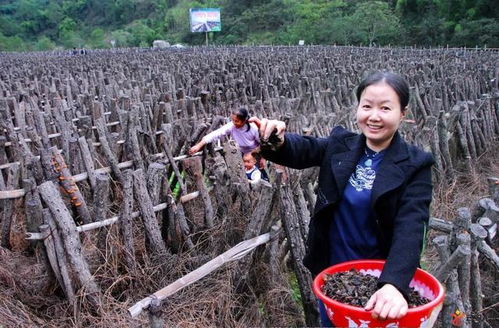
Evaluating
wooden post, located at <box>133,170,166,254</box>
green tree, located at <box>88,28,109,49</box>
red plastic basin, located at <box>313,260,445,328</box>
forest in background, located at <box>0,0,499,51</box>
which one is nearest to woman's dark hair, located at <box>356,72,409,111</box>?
red plastic basin, located at <box>313,260,445,328</box>

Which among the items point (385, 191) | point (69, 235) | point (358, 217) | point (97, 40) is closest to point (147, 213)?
point (69, 235)

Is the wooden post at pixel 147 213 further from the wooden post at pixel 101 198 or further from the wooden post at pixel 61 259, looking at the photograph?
the wooden post at pixel 61 259

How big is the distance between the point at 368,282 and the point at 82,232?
1734 mm

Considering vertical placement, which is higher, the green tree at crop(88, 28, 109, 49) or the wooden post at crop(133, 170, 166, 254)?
the green tree at crop(88, 28, 109, 49)

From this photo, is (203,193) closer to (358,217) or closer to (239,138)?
(239,138)

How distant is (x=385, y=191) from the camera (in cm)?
146

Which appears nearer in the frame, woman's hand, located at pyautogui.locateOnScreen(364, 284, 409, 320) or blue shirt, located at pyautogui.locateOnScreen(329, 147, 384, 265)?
woman's hand, located at pyautogui.locateOnScreen(364, 284, 409, 320)

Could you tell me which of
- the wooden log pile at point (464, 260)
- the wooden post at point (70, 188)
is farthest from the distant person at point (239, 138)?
the wooden log pile at point (464, 260)

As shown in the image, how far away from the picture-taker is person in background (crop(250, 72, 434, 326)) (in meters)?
1.41

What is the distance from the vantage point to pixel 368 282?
1515mm

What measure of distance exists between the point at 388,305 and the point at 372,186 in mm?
417

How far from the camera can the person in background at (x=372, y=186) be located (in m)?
1.41

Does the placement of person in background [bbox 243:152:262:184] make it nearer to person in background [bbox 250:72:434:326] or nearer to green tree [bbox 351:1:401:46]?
person in background [bbox 250:72:434:326]

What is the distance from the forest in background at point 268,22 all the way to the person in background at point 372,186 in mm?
23861
